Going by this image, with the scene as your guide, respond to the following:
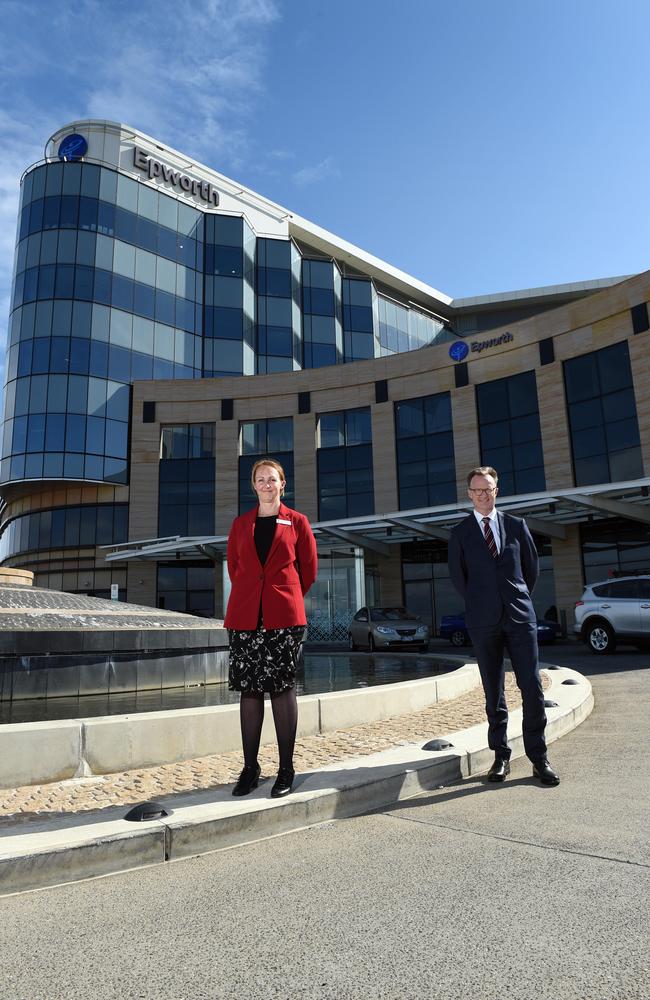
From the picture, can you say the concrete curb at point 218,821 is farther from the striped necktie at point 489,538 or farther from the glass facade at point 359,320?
the glass facade at point 359,320

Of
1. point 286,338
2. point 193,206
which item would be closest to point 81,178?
point 193,206

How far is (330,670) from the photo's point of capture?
1209 centimetres

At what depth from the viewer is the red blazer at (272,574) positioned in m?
3.84

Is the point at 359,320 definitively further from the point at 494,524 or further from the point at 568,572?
the point at 494,524

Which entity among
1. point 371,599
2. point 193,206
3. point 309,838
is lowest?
point 309,838

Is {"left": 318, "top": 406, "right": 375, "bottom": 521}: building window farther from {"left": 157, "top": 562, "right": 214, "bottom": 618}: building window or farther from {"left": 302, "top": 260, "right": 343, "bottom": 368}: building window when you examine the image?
{"left": 302, "top": 260, "right": 343, "bottom": 368}: building window

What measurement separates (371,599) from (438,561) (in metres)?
3.52

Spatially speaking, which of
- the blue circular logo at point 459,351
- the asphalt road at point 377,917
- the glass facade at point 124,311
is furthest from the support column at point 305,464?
the asphalt road at point 377,917

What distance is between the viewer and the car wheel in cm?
1443

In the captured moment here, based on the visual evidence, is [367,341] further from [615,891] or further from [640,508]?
[615,891]

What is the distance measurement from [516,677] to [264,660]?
5.58ft

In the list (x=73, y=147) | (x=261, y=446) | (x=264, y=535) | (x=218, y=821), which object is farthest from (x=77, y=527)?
(x=218, y=821)

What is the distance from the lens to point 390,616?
1812cm

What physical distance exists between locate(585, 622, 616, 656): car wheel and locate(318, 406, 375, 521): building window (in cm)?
1699
